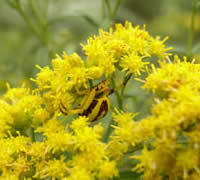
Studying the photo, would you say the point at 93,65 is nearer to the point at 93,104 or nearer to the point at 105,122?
the point at 93,104

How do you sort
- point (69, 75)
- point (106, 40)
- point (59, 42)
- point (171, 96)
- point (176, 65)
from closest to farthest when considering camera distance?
1. point (171, 96)
2. point (176, 65)
3. point (69, 75)
4. point (106, 40)
5. point (59, 42)

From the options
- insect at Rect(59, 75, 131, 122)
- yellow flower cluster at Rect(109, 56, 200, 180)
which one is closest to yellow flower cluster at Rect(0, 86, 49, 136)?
insect at Rect(59, 75, 131, 122)

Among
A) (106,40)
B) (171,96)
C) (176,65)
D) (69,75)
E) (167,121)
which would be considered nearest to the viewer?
(167,121)

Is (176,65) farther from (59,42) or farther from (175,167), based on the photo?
(59,42)

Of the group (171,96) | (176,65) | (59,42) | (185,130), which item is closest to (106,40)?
(176,65)

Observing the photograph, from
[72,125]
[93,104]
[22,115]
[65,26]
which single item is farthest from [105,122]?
[65,26]

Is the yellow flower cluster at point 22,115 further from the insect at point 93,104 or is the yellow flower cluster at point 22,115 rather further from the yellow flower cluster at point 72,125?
the insect at point 93,104

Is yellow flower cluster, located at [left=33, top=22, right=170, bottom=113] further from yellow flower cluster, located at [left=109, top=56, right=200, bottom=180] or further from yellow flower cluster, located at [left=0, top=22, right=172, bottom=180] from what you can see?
yellow flower cluster, located at [left=109, top=56, right=200, bottom=180]
